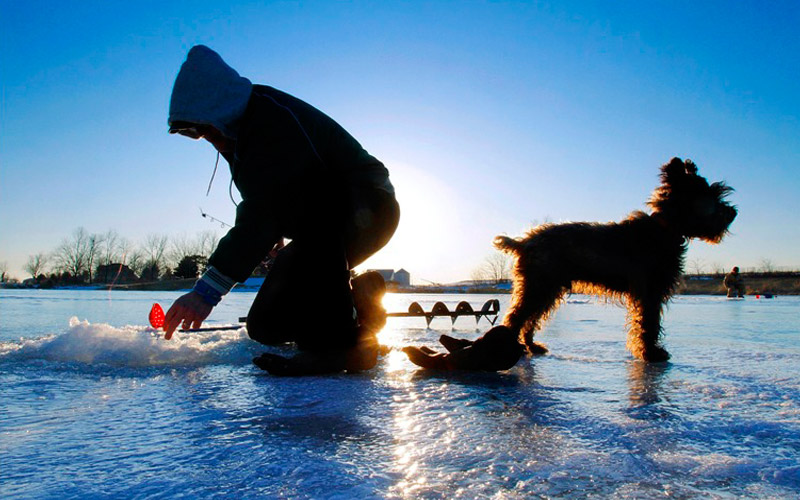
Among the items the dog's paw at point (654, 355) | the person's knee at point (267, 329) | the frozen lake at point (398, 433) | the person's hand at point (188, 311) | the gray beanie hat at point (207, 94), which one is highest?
the gray beanie hat at point (207, 94)

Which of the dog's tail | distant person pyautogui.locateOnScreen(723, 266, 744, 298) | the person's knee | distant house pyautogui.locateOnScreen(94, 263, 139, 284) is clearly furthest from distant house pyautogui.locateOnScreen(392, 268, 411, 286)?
the person's knee

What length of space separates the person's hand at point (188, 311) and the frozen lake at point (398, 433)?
0.32 metres

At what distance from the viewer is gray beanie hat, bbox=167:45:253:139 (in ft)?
7.61

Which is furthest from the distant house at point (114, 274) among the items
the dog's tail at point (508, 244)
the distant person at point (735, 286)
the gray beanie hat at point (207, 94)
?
the gray beanie hat at point (207, 94)

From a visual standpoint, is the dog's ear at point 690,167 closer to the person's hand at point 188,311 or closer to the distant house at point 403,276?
the person's hand at point 188,311

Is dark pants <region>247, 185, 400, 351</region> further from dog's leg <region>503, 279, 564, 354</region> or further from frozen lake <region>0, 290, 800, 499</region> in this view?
dog's leg <region>503, 279, 564, 354</region>

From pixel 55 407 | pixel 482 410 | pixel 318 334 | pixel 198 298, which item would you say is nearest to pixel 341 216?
pixel 318 334

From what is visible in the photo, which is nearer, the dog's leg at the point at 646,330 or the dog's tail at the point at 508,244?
the dog's leg at the point at 646,330

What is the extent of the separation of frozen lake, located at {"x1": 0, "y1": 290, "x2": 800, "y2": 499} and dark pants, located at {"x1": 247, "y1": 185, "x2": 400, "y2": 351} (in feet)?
0.99

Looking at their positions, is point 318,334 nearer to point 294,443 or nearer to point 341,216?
point 341,216

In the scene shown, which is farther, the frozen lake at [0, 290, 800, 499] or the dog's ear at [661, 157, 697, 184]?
the dog's ear at [661, 157, 697, 184]

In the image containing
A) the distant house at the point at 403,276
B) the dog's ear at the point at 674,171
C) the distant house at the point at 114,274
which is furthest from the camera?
the distant house at the point at 403,276

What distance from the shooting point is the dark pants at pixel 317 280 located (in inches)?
104

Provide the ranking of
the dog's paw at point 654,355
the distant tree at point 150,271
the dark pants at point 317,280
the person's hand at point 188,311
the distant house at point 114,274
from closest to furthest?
the person's hand at point 188,311 < the dark pants at point 317,280 < the dog's paw at point 654,355 < the distant house at point 114,274 < the distant tree at point 150,271
